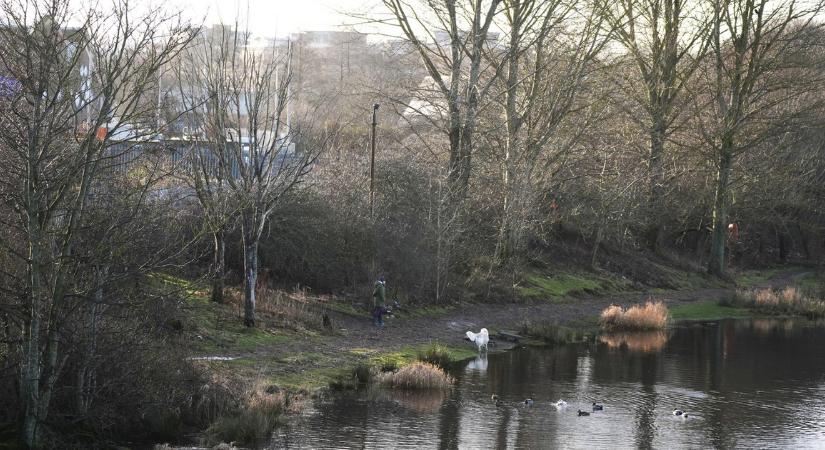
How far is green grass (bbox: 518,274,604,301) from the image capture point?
120 feet

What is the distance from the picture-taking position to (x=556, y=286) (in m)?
38.9

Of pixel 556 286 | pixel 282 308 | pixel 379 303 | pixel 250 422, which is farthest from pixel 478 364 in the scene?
pixel 556 286

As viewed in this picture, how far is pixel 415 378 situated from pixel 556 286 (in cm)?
1932

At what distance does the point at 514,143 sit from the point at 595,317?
22.6ft

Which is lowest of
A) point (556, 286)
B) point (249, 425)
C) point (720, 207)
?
point (249, 425)

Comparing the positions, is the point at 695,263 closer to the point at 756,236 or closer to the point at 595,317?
the point at 756,236

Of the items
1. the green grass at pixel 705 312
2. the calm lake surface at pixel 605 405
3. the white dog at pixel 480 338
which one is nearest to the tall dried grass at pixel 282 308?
the white dog at pixel 480 338

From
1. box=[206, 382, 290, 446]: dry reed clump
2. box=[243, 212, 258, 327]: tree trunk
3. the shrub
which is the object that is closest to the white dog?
box=[243, 212, 258, 327]: tree trunk

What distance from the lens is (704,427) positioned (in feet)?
59.1

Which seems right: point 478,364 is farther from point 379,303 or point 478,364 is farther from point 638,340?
point 638,340

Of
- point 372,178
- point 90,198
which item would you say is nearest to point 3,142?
point 90,198

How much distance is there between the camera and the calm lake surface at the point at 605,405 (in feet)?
54.5

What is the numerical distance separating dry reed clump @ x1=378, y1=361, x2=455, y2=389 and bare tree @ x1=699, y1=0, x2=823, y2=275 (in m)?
26.3

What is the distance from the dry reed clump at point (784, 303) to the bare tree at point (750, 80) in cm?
710
